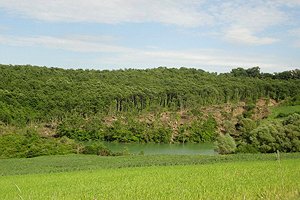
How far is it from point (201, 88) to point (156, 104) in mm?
18800

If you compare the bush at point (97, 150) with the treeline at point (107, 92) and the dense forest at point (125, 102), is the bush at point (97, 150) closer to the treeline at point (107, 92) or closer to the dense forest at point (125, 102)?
the dense forest at point (125, 102)

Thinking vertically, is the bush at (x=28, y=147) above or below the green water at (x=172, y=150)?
above

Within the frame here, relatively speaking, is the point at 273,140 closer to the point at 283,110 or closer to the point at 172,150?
the point at 172,150

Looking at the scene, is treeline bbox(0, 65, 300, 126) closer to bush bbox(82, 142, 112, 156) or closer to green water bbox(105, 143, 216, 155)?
green water bbox(105, 143, 216, 155)

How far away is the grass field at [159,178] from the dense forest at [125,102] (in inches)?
2178

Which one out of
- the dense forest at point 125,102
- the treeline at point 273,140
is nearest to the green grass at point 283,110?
the dense forest at point 125,102

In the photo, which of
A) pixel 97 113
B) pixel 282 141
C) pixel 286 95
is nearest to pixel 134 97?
pixel 97 113

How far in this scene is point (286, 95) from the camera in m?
141

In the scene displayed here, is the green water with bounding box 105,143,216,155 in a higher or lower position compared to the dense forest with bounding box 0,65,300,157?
lower

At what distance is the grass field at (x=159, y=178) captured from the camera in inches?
504

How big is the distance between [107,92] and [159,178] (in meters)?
109

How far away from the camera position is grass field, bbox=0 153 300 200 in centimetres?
1280

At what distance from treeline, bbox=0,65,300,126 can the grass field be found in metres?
72.1

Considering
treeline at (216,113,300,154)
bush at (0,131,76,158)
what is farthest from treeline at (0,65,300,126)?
treeline at (216,113,300,154)
